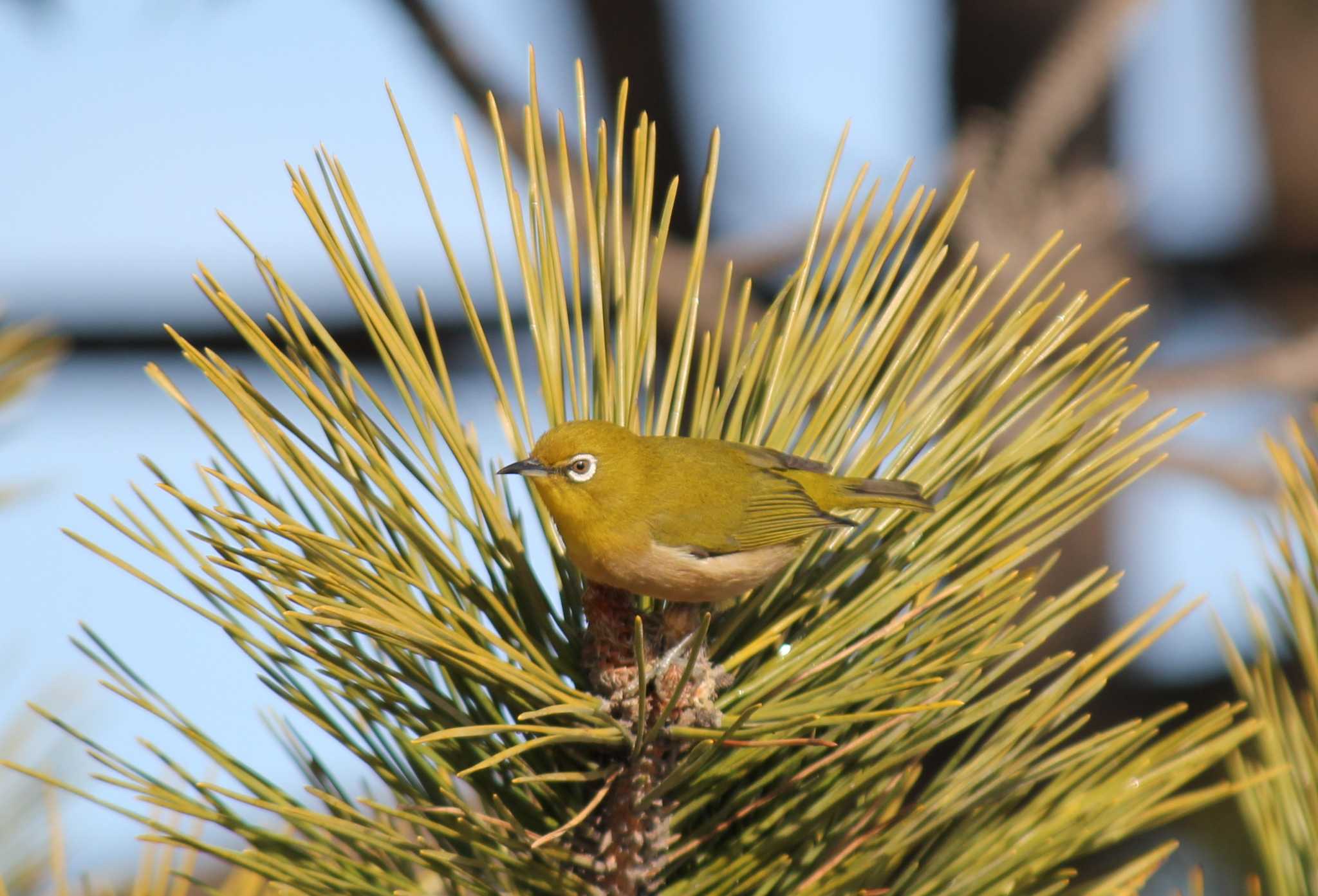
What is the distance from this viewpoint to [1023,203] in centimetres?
344

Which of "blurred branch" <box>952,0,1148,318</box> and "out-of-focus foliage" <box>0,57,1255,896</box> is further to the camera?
"blurred branch" <box>952,0,1148,318</box>

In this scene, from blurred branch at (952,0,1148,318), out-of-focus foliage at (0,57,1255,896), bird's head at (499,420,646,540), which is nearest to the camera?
out-of-focus foliage at (0,57,1255,896)

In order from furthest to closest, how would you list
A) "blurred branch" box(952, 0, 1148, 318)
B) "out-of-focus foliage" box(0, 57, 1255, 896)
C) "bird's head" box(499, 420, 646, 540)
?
1. "blurred branch" box(952, 0, 1148, 318)
2. "bird's head" box(499, 420, 646, 540)
3. "out-of-focus foliage" box(0, 57, 1255, 896)

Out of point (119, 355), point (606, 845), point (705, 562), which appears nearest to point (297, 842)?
point (606, 845)

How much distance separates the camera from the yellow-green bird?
146cm

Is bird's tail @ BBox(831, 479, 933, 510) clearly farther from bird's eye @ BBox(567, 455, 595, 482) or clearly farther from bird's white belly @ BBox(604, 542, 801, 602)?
bird's eye @ BBox(567, 455, 595, 482)

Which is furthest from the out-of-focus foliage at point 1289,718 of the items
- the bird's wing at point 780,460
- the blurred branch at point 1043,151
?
the blurred branch at point 1043,151

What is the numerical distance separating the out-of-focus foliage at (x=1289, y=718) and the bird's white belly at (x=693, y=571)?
565mm

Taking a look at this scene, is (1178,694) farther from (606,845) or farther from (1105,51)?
A: (606,845)

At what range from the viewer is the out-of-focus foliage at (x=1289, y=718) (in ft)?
4.42

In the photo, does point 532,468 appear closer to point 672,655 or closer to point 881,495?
point 672,655

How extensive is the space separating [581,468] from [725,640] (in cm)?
31

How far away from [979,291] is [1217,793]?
1.86 ft


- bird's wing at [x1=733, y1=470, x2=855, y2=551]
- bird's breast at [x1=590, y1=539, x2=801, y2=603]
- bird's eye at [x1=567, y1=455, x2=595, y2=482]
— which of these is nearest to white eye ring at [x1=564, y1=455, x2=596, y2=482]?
bird's eye at [x1=567, y1=455, x2=595, y2=482]
